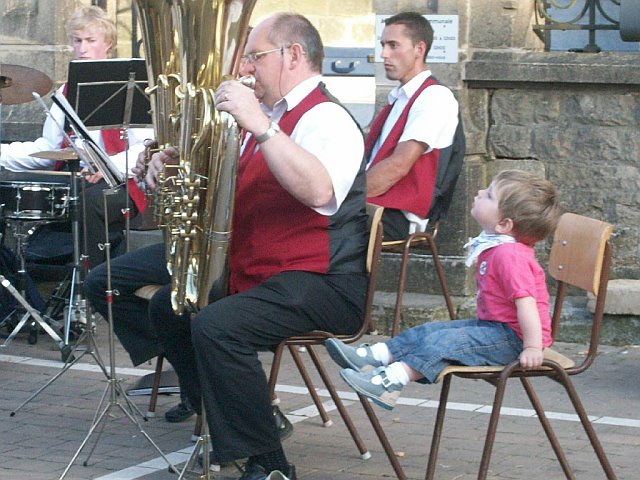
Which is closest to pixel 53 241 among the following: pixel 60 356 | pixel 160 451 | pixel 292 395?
pixel 60 356

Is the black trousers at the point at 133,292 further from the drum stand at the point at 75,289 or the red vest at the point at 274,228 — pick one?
the drum stand at the point at 75,289

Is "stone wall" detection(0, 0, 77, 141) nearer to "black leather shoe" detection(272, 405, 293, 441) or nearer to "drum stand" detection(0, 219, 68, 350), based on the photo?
"drum stand" detection(0, 219, 68, 350)

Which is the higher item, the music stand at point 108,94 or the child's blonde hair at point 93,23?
the child's blonde hair at point 93,23

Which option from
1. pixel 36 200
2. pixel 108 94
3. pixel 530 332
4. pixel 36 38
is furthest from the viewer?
pixel 36 38

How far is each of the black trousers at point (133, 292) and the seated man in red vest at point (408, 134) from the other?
1311 millimetres

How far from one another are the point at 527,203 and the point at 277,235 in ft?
2.70

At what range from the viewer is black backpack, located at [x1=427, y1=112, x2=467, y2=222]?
630 cm

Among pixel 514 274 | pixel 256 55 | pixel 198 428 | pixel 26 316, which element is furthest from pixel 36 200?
pixel 514 274

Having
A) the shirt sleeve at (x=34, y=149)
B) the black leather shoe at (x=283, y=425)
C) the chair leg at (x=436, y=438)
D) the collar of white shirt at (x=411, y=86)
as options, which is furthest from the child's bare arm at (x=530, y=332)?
the shirt sleeve at (x=34, y=149)

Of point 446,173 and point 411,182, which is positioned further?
point 446,173

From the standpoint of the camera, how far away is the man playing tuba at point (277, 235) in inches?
166

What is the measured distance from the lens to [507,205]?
13.8ft

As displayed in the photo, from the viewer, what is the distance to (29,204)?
6.75 meters

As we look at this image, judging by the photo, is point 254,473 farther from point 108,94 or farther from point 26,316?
point 26,316
